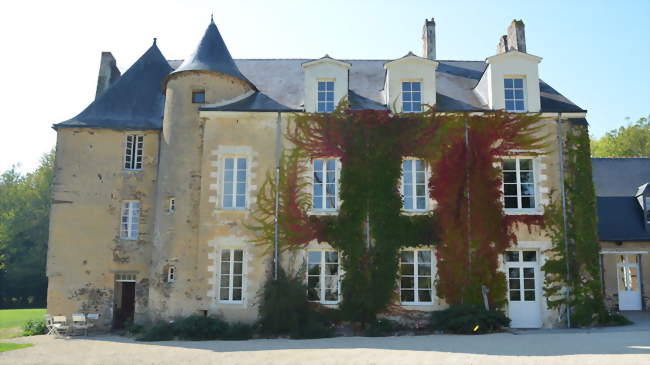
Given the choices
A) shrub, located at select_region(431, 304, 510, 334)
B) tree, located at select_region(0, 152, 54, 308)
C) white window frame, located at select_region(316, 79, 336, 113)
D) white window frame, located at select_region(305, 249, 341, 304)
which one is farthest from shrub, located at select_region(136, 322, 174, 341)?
tree, located at select_region(0, 152, 54, 308)

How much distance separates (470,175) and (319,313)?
635cm

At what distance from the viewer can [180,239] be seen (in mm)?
16094

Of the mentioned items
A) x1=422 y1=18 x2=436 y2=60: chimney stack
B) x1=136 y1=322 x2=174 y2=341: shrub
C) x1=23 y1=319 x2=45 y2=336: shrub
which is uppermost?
x1=422 y1=18 x2=436 y2=60: chimney stack

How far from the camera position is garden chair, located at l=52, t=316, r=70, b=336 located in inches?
631

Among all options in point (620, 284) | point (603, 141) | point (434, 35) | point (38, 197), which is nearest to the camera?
point (620, 284)

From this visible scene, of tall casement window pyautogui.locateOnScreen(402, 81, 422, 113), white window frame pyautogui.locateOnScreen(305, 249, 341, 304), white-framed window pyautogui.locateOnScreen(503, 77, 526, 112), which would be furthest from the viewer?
tall casement window pyautogui.locateOnScreen(402, 81, 422, 113)

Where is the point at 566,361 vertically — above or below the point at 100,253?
below

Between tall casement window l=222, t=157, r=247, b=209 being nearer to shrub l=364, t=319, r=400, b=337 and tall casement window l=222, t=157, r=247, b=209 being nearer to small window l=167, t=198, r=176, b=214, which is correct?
small window l=167, t=198, r=176, b=214

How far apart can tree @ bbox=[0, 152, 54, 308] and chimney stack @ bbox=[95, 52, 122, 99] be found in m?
20.4

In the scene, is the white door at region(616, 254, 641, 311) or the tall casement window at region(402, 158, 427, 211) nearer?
the tall casement window at region(402, 158, 427, 211)

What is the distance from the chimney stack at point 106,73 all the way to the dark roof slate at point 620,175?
67.5 ft

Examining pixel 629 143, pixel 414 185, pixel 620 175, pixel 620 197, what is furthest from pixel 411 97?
pixel 629 143

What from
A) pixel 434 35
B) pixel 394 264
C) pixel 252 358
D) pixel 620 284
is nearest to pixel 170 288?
pixel 252 358

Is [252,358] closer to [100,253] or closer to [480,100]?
[100,253]
